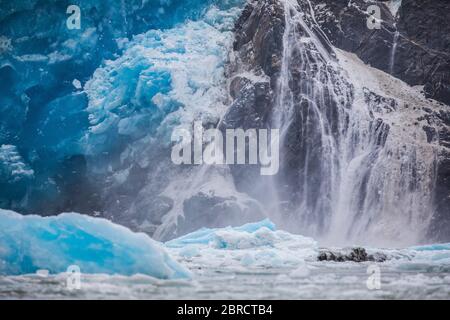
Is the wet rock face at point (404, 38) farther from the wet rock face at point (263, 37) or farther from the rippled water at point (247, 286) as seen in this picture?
the rippled water at point (247, 286)

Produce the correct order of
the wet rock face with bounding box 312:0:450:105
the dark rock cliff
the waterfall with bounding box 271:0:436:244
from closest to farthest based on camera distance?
the waterfall with bounding box 271:0:436:244 < the dark rock cliff < the wet rock face with bounding box 312:0:450:105

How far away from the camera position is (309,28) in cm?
1964

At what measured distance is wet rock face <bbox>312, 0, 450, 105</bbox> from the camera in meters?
19.8

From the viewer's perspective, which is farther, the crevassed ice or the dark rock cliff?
the crevassed ice

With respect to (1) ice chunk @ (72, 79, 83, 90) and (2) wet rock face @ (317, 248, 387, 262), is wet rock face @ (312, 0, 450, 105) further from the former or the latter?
(2) wet rock face @ (317, 248, 387, 262)

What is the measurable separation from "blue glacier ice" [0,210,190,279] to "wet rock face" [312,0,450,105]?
1394cm

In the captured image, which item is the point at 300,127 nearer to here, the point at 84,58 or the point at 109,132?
the point at 109,132

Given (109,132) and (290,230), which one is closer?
(290,230)

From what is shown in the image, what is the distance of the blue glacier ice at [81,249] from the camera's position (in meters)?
8.38

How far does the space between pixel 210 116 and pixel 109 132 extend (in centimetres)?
339

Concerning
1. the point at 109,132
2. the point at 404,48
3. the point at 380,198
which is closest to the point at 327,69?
the point at 404,48

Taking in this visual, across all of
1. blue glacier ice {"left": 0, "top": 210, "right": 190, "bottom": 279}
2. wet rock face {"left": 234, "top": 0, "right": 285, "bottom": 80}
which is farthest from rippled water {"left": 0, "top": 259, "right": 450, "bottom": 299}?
wet rock face {"left": 234, "top": 0, "right": 285, "bottom": 80}

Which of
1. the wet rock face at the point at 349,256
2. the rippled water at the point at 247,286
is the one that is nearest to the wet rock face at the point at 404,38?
the wet rock face at the point at 349,256

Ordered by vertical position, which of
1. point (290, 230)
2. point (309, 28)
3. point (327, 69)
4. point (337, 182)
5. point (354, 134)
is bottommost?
point (290, 230)
